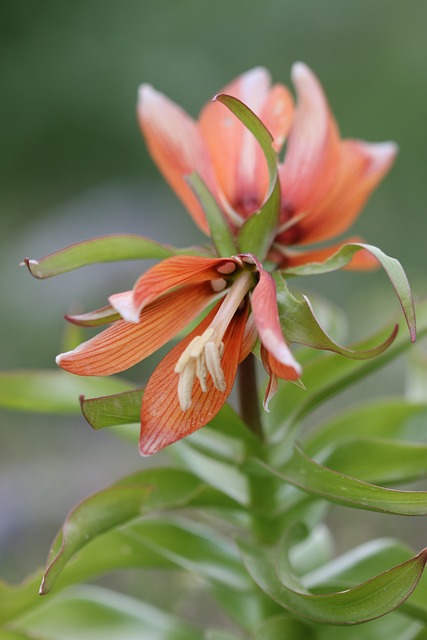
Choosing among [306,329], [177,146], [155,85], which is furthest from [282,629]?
[155,85]

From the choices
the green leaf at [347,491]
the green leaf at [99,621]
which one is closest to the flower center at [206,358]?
the green leaf at [347,491]

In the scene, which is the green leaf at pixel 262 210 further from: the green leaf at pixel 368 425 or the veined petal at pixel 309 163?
the green leaf at pixel 368 425

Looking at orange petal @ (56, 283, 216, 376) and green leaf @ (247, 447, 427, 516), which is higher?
orange petal @ (56, 283, 216, 376)

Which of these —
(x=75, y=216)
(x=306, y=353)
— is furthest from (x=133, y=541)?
(x=75, y=216)

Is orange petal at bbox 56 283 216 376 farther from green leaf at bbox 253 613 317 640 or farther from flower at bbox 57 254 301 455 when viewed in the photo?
green leaf at bbox 253 613 317 640

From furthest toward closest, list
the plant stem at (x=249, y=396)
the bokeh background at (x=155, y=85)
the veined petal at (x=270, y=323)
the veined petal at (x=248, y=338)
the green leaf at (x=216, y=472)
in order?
the bokeh background at (x=155, y=85)
the green leaf at (x=216, y=472)
the plant stem at (x=249, y=396)
the veined petal at (x=248, y=338)
the veined petal at (x=270, y=323)

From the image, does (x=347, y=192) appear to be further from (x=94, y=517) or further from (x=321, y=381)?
(x=94, y=517)

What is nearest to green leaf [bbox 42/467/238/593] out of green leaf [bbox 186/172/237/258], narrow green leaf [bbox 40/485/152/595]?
narrow green leaf [bbox 40/485/152/595]
